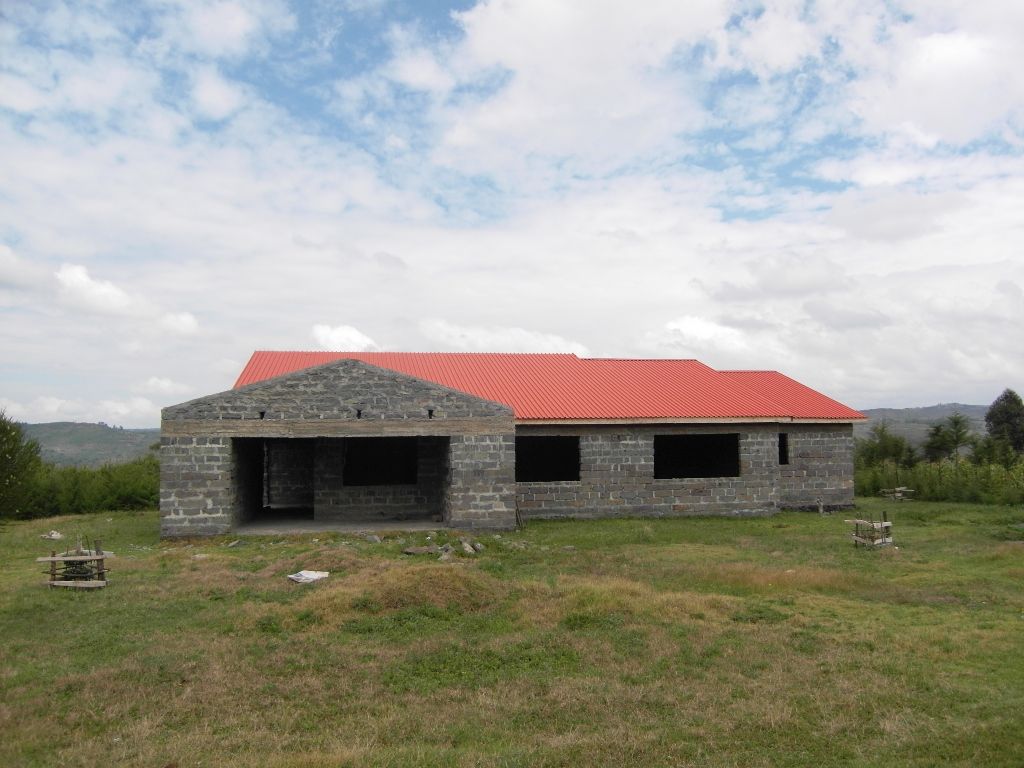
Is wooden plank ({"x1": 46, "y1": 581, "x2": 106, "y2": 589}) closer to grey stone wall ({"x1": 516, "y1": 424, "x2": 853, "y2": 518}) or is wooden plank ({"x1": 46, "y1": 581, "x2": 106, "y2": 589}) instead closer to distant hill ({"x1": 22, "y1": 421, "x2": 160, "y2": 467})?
grey stone wall ({"x1": 516, "y1": 424, "x2": 853, "y2": 518})

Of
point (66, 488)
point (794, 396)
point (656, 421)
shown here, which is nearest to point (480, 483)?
point (656, 421)

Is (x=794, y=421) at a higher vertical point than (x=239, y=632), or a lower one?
higher

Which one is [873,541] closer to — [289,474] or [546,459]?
[546,459]

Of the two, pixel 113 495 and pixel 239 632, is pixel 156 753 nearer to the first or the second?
pixel 239 632

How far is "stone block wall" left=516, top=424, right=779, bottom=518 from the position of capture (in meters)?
20.9

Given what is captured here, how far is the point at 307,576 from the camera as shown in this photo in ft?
41.1

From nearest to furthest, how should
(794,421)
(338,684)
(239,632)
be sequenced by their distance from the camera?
(338,684)
(239,632)
(794,421)

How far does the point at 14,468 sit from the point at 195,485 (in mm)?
9666

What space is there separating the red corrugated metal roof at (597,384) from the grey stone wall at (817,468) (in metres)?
0.59

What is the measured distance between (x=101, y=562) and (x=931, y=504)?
23.4 metres

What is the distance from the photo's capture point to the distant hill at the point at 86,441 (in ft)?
333

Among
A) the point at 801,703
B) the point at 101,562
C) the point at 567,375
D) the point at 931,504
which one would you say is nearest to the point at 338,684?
the point at 801,703

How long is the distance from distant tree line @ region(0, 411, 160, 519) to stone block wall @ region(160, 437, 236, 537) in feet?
29.1

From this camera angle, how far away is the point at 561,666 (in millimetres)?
8430
